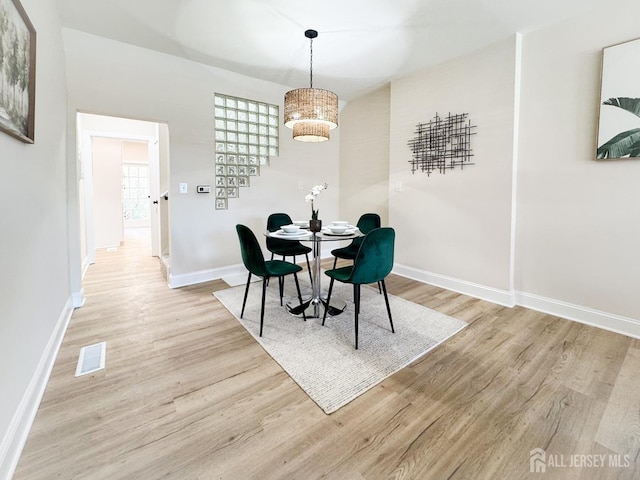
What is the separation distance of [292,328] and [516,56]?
10.2 feet

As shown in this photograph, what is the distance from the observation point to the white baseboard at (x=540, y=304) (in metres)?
2.30

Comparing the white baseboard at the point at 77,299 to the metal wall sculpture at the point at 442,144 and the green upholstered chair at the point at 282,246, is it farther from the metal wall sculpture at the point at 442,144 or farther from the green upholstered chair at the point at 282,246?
the metal wall sculpture at the point at 442,144

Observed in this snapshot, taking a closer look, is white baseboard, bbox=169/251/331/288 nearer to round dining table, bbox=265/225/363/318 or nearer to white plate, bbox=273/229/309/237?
round dining table, bbox=265/225/363/318

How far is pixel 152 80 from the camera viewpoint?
3.05m

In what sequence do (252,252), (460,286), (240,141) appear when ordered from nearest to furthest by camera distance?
(252,252)
(460,286)
(240,141)

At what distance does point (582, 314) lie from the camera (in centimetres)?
249

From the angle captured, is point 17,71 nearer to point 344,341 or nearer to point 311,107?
point 311,107

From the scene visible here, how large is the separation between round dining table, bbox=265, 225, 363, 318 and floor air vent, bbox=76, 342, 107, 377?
4.56 ft

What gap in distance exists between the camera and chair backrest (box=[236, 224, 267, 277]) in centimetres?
218

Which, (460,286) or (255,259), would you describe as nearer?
(255,259)

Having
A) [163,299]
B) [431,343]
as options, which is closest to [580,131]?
[431,343]

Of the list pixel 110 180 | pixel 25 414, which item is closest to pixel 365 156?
pixel 25 414

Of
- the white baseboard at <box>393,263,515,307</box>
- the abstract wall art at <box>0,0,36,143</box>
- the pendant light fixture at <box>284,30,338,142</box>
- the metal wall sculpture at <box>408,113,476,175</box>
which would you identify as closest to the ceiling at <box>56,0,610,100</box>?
the pendant light fixture at <box>284,30,338,142</box>

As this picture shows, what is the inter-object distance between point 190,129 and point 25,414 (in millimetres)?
2853
